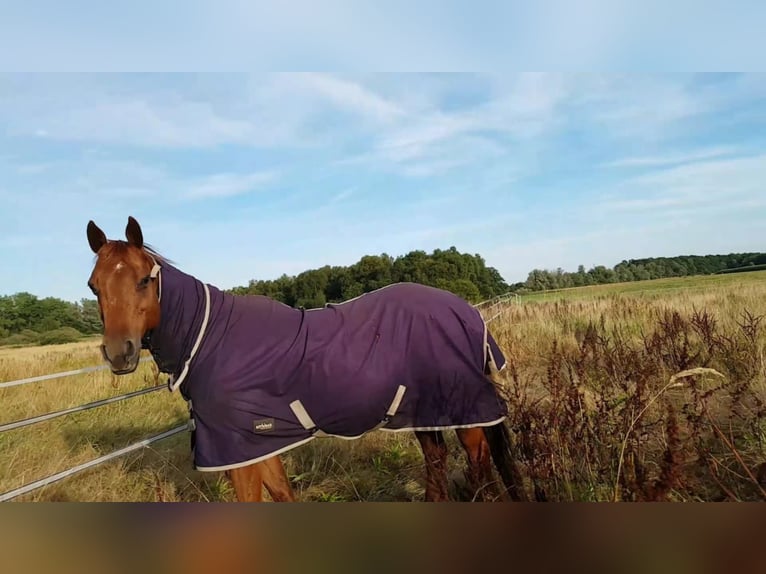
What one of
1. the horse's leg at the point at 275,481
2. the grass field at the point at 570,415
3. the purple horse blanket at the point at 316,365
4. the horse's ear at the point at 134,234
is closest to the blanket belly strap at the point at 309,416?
the purple horse blanket at the point at 316,365

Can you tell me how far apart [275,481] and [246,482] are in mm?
123

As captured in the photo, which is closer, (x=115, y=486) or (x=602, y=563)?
(x=602, y=563)

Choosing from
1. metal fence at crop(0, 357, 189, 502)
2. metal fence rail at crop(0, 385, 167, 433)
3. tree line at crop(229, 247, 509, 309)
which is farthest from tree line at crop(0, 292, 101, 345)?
tree line at crop(229, 247, 509, 309)

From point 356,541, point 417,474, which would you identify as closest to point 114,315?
point 356,541

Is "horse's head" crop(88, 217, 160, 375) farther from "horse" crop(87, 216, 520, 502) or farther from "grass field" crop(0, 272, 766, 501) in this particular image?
"grass field" crop(0, 272, 766, 501)

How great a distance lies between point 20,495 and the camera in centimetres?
162

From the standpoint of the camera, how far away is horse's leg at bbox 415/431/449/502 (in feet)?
4.71

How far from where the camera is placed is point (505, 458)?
1.50m

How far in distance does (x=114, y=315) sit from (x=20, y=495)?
40.5 inches

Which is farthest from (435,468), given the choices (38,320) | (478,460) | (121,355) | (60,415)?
(38,320)

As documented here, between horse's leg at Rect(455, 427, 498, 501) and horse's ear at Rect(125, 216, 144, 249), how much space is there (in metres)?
1.14

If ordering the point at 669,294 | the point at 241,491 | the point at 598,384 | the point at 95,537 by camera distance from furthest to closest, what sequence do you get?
the point at 669,294 < the point at 598,384 < the point at 241,491 < the point at 95,537

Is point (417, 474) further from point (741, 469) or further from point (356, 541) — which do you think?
point (741, 469)

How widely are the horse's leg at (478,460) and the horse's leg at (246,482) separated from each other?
2.15 ft
